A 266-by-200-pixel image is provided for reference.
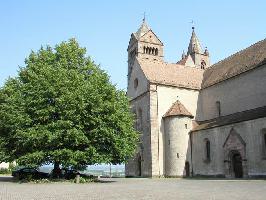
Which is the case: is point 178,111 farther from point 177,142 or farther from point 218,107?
point 218,107

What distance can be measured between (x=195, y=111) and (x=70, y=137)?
22325 mm

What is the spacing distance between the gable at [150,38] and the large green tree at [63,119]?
36354mm

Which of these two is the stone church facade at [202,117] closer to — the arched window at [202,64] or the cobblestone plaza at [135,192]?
the cobblestone plaza at [135,192]

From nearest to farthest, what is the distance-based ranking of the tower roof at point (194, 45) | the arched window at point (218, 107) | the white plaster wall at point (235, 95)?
1. the white plaster wall at point (235, 95)
2. the arched window at point (218, 107)
3. the tower roof at point (194, 45)

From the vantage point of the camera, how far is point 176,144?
136 ft

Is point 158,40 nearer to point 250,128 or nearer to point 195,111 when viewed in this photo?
point 195,111

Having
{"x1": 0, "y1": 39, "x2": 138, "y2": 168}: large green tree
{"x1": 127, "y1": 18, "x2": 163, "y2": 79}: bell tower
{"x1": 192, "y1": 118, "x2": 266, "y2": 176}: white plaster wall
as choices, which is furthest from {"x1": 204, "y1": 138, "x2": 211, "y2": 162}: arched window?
{"x1": 127, "y1": 18, "x2": 163, "y2": 79}: bell tower

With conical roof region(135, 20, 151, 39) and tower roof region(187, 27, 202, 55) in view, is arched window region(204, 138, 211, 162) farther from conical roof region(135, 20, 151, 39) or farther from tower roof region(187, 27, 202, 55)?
tower roof region(187, 27, 202, 55)

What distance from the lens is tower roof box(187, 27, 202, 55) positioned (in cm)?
7281

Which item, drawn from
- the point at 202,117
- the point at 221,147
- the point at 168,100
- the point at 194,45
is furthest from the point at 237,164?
the point at 194,45

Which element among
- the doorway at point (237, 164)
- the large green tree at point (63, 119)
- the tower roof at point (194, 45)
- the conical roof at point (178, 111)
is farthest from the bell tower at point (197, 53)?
the large green tree at point (63, 119)

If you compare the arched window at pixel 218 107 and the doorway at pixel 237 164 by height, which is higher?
the arched window at pixel 218 107

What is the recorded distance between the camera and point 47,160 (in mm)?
29984

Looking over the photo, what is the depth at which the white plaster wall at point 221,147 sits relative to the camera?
107ft
